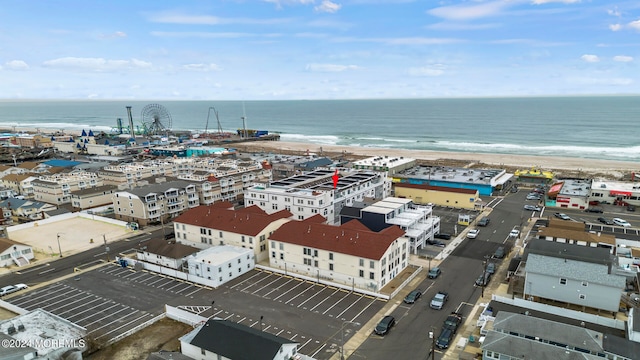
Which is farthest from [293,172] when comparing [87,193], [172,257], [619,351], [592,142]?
[592,142]

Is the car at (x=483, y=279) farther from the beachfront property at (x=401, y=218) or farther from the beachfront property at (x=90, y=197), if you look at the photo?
the beachfront property at (x=90, y=197)

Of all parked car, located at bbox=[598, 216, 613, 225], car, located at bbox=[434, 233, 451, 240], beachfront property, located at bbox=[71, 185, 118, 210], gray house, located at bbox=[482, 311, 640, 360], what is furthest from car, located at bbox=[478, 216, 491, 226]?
beachfront property, located at bbox=[71, 185, 118, 210]

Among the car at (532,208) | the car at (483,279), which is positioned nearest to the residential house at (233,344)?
the car at (483,279)

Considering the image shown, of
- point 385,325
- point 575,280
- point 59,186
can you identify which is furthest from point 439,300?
point 59,186

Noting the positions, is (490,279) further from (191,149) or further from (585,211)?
(191,149)

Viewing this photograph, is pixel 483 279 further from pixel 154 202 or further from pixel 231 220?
pixel 154 202

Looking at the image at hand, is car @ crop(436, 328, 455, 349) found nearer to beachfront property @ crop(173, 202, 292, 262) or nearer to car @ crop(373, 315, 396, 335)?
car @ crop(373, 315, 396, 335)
